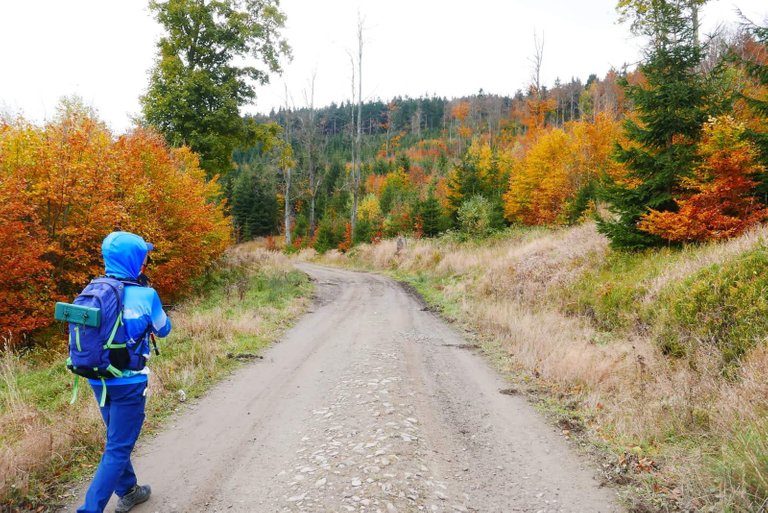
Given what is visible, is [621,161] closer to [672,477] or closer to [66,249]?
[672,477]

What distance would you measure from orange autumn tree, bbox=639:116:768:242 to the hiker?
38.2 feet

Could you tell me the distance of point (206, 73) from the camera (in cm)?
1870

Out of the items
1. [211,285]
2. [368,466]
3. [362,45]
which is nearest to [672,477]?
[368,466]

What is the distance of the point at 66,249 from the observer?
11203 mm

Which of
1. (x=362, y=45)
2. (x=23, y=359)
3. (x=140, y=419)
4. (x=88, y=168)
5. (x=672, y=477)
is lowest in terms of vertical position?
(x=23, y=359)

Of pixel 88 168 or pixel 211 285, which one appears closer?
pixel 88 168

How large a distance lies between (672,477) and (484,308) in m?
8.42

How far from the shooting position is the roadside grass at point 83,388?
156 inches

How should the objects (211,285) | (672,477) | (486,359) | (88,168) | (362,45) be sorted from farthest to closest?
1. (362,45)
2. (211,285)
3. (88,168)
4. (486,359)
5. (672,477)

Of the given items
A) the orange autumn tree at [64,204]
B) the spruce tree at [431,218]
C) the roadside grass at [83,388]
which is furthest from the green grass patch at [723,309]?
the spruce tree at [431,218]

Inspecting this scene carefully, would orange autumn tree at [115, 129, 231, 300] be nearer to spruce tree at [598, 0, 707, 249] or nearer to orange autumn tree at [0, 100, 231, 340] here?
orange autumn tree at [0, 100, 231, 340]

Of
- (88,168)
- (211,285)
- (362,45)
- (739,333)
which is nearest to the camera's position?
(739,333)

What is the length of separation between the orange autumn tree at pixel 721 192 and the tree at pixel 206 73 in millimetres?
17612

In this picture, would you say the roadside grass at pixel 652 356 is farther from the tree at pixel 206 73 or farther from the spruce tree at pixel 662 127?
the tree at pixel 206 73
